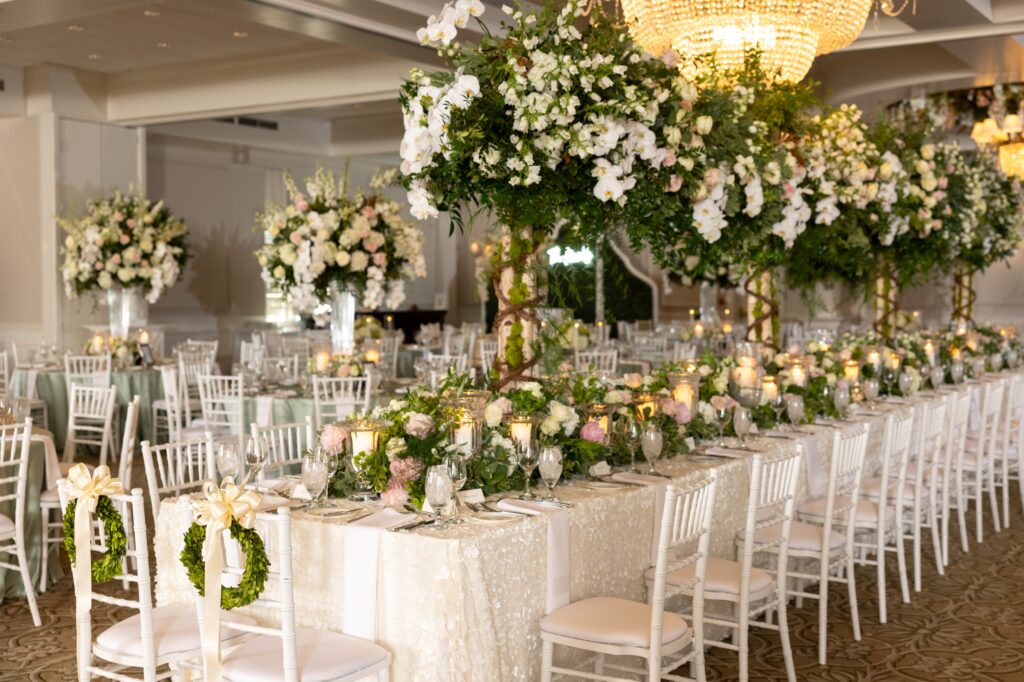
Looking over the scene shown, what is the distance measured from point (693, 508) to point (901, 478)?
2.29 meters

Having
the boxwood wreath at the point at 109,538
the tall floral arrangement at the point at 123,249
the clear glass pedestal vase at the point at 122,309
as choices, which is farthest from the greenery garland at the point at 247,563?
the clear glass pedestal vase at the point at 122,309

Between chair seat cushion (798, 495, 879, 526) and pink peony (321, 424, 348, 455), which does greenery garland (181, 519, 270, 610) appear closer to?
pink peony (321, 424, 348, 455)

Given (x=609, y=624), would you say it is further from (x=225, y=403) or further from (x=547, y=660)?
(x=225, y=403)

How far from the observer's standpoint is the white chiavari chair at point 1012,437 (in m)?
7.74

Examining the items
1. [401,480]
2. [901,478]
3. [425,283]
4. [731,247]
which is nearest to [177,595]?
[401,480]

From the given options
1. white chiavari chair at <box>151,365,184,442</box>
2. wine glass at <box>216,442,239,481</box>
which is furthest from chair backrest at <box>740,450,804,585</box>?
white chiavari chair at <box>151,365,184,442</box>

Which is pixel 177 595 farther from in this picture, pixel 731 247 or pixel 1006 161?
pixel 1006 161

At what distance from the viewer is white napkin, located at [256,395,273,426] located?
809 cm

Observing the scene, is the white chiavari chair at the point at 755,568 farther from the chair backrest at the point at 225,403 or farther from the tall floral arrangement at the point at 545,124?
the chair backrest at the point at 225,403

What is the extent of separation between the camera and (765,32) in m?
5.67

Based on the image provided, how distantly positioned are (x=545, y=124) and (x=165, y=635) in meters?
1.98

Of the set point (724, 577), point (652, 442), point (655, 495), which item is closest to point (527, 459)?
point (655, 495)

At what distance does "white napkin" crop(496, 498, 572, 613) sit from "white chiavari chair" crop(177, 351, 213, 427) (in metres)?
5.37

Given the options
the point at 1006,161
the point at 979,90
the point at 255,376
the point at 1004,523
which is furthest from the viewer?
the point at 979,90
